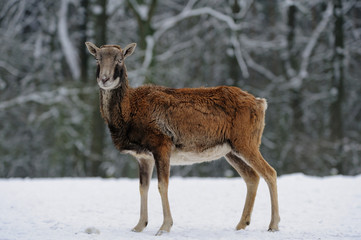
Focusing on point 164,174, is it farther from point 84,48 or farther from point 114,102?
point 84,48

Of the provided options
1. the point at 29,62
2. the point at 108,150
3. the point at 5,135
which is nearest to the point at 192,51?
the point at 108,150

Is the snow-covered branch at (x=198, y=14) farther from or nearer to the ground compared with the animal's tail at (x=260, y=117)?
farther from the ground

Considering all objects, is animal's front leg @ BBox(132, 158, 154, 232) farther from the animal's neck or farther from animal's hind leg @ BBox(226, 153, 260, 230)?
animal's hind leg @ BBox(226, 153, 260, 230)

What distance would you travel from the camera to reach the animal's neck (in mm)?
7715

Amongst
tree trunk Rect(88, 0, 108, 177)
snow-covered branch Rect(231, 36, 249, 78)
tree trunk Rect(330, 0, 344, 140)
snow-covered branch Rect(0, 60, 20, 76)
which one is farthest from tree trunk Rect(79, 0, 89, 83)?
tree trunk Rect(330, 0, 344, 140)

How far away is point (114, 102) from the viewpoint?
25.5 feet

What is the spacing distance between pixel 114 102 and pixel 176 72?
1327 centimetres

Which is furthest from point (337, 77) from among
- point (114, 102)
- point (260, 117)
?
point (114, 102)

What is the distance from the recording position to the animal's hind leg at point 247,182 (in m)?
7.96

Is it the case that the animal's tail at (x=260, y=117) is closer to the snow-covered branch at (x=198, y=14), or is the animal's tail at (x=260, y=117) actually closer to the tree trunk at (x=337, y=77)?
the snow-covered branch at (x=198, y=14)

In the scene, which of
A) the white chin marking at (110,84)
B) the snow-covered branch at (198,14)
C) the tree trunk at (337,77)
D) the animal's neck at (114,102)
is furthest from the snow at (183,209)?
the snow-covered branch at (198,14)

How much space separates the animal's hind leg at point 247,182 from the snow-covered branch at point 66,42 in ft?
48.0

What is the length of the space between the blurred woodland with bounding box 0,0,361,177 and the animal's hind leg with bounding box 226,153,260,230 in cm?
1045

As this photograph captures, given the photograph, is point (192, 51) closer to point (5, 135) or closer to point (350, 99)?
point (350, 99)
